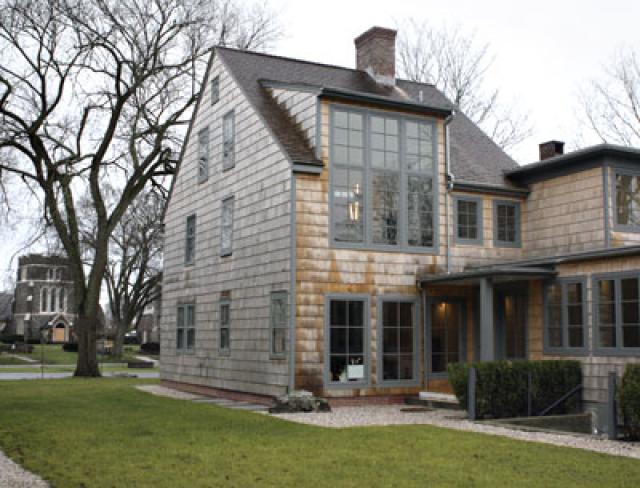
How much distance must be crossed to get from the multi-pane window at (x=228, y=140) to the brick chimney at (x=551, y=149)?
8.06 meters

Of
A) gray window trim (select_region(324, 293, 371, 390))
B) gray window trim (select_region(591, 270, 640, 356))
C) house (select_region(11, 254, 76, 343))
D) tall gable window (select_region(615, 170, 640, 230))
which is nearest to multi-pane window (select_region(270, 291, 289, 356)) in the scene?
gray window trim (select_region(324, 293, 371, 390))

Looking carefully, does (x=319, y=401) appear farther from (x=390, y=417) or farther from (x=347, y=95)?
(x=347, y=95)

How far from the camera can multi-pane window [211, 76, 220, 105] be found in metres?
20.8

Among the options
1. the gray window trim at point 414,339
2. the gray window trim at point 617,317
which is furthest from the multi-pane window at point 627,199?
the gray window trim at point 414,339

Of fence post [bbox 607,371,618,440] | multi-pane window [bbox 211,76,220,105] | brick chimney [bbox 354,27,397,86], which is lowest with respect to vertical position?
fence post [bbox 607,371,618,440]

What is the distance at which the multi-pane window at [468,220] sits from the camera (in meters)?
17.9

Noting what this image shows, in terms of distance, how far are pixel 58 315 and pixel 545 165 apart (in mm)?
70290

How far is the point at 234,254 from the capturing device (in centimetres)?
1875

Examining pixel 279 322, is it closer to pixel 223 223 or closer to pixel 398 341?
pixel 398 341

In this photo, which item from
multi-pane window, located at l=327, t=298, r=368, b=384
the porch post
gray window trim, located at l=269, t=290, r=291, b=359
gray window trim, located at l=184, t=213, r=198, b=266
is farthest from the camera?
gray window trim, located at l=184, t=213, r=198, b=266

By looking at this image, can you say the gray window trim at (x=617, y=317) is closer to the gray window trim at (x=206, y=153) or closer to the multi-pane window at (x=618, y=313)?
the multi-pane window at (x=618, y=313)

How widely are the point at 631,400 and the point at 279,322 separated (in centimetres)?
733

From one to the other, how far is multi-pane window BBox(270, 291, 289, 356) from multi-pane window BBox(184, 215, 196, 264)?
5.83m

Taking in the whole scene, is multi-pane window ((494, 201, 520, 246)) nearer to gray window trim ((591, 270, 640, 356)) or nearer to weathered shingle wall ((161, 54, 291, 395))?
gray window trim ((591, 270, 640, 356))
